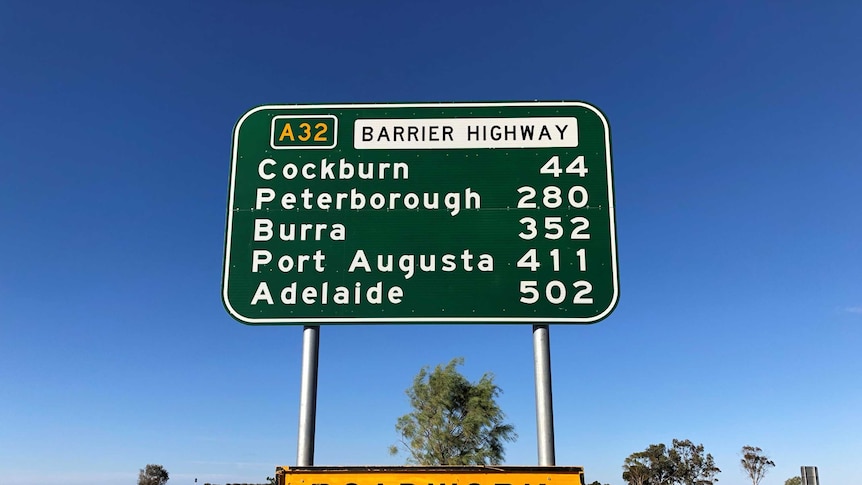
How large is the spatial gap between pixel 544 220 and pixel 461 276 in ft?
3.12

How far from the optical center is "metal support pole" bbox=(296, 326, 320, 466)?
19.2 feet

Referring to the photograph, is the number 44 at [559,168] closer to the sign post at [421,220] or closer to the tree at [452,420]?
the sign post at [421,220]

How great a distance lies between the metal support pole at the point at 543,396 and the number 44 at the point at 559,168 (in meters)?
1.50

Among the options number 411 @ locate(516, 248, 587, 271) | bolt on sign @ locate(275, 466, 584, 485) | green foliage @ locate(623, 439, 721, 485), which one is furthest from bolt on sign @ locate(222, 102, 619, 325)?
green foliage @ locate(623, 439, 721, 485)

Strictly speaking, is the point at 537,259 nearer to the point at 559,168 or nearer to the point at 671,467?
the point at 559,168

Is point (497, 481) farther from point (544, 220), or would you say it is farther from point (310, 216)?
point (310, 216)

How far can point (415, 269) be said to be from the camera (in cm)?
620

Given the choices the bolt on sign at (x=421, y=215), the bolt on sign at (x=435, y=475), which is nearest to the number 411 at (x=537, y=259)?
the bolt on sign at (x=421, y=215)

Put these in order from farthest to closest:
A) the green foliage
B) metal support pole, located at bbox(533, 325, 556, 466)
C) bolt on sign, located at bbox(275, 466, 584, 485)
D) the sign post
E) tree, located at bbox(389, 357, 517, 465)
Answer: the green foliage, tree, located at bbox(389, 357, 517, 465), the sign post, metal support pole, located at bbox(533, 325, 556, 466), bolt on sign, located at bbox(275, 466, 584, 485)

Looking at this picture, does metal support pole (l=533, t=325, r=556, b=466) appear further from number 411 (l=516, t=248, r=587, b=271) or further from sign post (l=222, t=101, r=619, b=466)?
number 411 (l=516, t=248, r=587, b=271)

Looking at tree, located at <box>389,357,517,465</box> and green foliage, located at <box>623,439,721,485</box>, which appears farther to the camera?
green foliage, located at <box>623,439,721,485</box>

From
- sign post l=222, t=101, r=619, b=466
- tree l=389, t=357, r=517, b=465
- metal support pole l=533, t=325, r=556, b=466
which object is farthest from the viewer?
tree l=389, t=357, r=517, b=465

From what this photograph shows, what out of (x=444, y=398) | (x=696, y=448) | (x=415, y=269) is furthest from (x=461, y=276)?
(x=696, y=448)

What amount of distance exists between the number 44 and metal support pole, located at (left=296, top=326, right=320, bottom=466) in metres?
2.68
